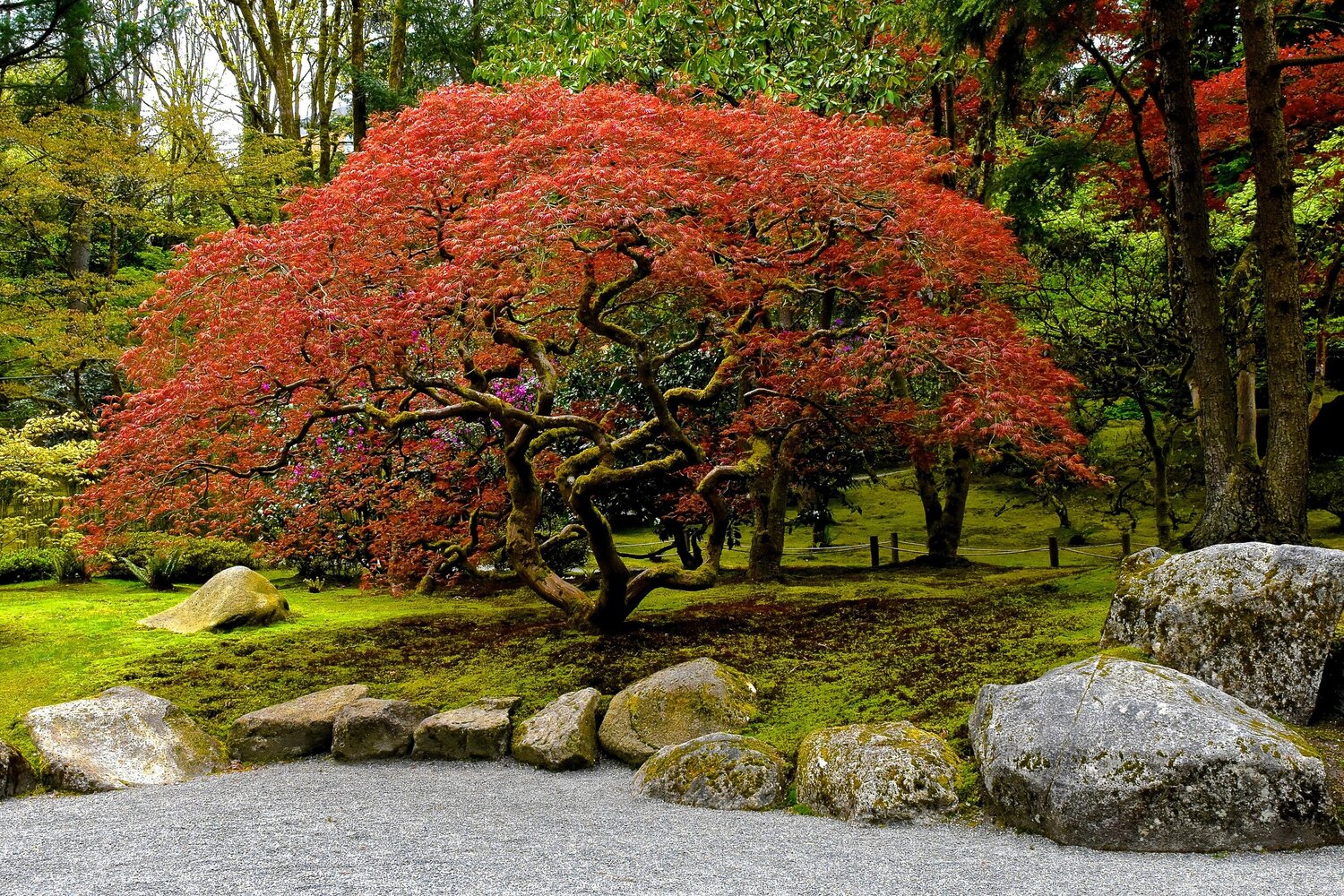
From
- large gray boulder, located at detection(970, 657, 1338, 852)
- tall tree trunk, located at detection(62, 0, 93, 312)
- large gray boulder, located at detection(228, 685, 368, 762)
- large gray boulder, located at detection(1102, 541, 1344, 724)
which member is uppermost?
tall tree trunk, located at detection(62, 0, 93, 312)

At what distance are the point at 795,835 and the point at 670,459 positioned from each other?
317cm

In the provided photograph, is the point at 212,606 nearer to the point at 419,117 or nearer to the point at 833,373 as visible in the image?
the point at 419,117

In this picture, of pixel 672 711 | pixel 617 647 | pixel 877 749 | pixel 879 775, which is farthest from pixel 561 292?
pixel 879 775

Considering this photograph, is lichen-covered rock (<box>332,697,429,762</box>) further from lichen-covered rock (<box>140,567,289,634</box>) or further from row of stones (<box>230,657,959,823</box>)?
lichen-covered rock (<box>140,567,289,634</box>)

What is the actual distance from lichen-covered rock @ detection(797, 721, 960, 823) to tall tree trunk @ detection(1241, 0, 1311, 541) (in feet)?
11.3

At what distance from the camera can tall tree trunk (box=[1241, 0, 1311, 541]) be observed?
584cm

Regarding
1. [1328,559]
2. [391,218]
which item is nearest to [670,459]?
[391,218]

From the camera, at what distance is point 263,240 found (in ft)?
18.1

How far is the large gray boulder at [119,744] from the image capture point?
4.66 m

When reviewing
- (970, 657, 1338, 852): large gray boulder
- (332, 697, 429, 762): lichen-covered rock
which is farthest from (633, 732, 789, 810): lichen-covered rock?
(332, 697, 429, 762): lichen-covered rock

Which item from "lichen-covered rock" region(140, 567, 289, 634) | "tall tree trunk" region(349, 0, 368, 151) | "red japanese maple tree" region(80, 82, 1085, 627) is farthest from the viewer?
"tall tree trunk" region(349, 0, 368, 151)

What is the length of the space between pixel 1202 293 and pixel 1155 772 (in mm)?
4171

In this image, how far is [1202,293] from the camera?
6305mm

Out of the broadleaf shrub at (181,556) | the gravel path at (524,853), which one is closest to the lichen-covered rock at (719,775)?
the gravel path at (524,853)
